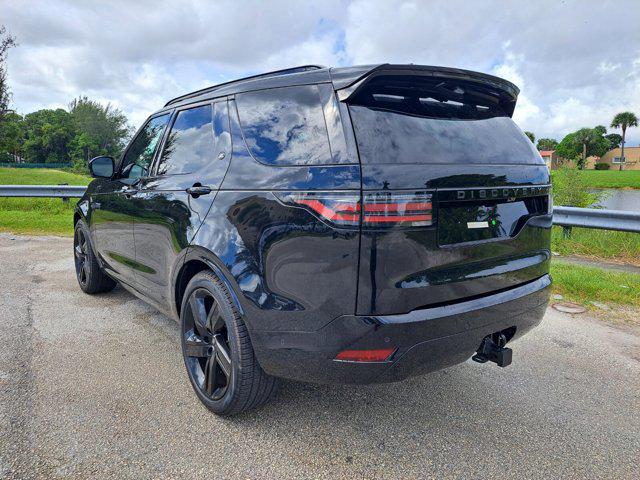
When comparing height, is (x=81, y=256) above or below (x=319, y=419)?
above

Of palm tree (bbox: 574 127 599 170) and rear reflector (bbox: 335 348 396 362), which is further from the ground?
palm tree (bbox: 574 127 599 170)

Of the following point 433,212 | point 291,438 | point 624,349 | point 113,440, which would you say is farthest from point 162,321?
point 624,349

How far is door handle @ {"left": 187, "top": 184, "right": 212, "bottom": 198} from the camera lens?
257 cm

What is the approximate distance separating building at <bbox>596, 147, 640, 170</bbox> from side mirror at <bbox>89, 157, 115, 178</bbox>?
134815 mm

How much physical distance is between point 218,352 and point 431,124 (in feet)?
5.34

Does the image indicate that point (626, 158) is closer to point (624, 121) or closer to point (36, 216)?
point (624, 121)

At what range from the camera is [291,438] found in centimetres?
236

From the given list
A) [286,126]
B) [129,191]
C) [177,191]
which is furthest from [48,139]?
[286,126]

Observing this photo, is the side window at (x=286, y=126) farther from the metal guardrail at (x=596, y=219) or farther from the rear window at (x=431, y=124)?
the metal guardrail at (x=596, y=219)

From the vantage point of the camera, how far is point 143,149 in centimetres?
371

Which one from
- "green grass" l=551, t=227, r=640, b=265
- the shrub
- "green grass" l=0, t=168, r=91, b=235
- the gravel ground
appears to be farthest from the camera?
"green grass" l=0, t=168, r=91, b=235

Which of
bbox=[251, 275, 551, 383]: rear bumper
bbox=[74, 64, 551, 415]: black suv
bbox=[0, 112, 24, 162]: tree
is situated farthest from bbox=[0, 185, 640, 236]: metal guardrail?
bbox=[0, 112, 24, 162]: tree

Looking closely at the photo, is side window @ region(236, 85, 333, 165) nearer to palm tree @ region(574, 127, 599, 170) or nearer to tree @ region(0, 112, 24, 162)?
tree @ region(0, 112, 24, 162)

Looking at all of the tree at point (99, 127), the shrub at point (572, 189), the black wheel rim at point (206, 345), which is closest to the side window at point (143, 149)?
the black wheel rim at point (206, 345)
